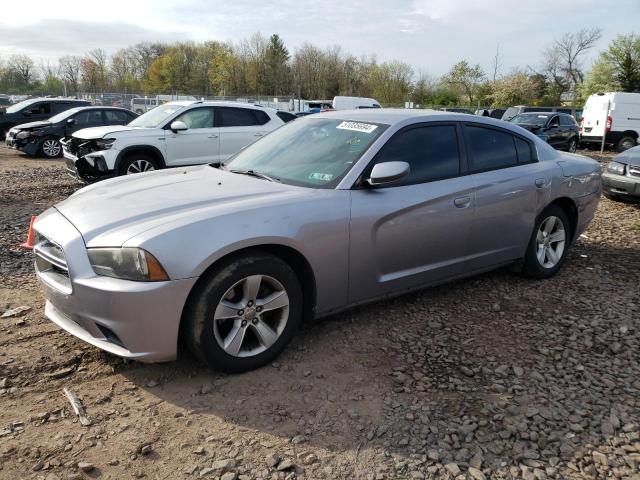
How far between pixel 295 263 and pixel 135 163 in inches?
255

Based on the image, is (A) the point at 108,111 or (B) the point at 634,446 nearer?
(B) the point at 634,446

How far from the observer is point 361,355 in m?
3.45

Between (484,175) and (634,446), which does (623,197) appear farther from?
(634,446)

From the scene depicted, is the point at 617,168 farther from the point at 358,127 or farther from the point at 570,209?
the point at 358,127

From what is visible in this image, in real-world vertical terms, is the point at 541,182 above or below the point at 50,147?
above

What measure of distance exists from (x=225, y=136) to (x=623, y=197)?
23.0ft

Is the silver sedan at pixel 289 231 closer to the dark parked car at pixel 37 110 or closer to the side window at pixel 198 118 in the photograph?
the side window at pixel 198 118

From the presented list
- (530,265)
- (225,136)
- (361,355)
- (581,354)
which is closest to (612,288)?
(530,265)

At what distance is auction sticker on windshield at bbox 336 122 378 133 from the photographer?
3.88 metres

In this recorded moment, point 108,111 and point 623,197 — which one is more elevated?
point 108,111

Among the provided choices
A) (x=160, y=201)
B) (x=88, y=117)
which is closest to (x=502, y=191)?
(x=160, y=201)

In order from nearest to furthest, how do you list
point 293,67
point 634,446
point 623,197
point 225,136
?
point 634,446 → point 623,197 → point 225,136 → point 293,67

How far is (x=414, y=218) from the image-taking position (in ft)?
12.2

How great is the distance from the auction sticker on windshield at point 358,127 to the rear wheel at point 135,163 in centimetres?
573
